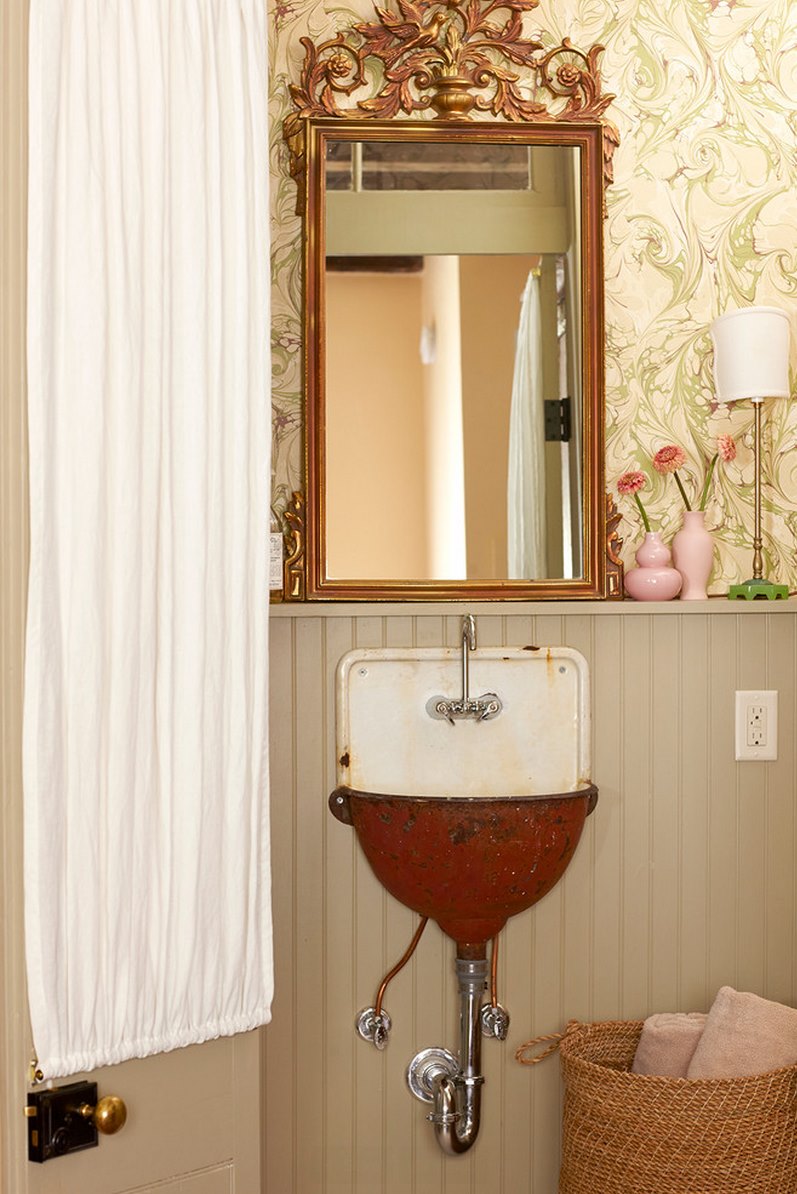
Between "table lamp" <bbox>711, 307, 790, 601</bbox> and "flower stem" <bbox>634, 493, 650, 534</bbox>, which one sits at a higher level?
"table lamp" <bbox>711, 307, 790, 601</bbox>

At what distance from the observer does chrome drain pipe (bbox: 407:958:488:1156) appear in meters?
2.20

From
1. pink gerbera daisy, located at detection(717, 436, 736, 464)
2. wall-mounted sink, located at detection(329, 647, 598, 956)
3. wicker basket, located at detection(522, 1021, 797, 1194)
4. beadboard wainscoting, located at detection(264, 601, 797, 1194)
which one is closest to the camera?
wicker basket, located at detection(522, 1021, 797, 1194)

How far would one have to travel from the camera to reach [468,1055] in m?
2.21

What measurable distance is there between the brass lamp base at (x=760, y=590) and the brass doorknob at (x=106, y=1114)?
1385 millimetres

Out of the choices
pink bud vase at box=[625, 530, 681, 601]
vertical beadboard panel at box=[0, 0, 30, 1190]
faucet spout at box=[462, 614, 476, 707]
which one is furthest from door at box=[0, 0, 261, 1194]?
pink bud vase at box=[625, 530, 681, 601]

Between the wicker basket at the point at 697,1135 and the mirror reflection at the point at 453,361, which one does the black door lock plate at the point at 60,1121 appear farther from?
the mirror reflection at the point at 453,361

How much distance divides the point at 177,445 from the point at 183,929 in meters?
0.57

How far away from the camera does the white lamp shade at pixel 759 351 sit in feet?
7.30

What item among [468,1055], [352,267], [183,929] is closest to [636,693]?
[468,1055]

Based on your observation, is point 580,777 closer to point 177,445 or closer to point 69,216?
point 177,445

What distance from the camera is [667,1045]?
2.16 meters

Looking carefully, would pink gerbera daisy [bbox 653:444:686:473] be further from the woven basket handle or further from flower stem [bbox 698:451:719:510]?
the woven basket handle

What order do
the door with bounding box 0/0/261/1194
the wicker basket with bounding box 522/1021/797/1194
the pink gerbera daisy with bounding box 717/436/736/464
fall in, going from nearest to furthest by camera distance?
the door with bounding box 0/0/261/1194 < the wicker basket with bounding box 522/1021/797/1194 < the pink gerbera daisy with bounding box 717/436/736/464

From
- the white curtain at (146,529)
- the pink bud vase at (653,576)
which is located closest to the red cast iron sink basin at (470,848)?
the pink bud vase at (653,576)
